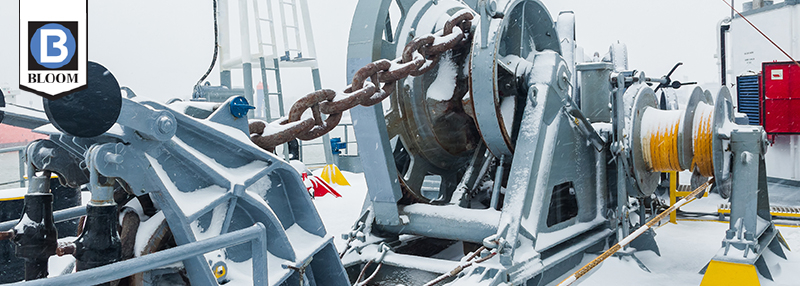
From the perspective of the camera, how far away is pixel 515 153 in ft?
11.8

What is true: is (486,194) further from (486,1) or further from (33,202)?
(33,202)

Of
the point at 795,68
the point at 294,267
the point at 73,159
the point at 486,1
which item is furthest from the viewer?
the point at 795,68

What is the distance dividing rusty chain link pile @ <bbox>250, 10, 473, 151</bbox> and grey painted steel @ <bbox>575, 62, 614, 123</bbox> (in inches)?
45.6

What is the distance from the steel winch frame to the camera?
167 centimetres

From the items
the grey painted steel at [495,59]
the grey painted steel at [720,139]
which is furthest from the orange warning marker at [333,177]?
the grey painted steel at [720,139]

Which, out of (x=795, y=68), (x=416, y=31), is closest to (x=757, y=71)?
(x=795, y=68)

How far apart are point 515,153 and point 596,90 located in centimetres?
129

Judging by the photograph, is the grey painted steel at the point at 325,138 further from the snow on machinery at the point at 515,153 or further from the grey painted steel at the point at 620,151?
the grey painted steel at the point at 620,151

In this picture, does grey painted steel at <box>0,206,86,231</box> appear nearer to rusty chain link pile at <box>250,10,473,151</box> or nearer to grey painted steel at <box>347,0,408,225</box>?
rusty chain link pile at <box>250,10,473,151</box>

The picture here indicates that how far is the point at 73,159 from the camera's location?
185 cm

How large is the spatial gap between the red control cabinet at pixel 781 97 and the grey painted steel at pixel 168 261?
8.69 m

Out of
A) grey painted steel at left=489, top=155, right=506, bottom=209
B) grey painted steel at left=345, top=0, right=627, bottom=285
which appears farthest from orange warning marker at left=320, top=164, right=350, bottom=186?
grey painted steel at left=489, top=155, right=506, bottom=209

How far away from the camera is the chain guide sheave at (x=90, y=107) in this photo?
4.84 ft

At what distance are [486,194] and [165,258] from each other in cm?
329
